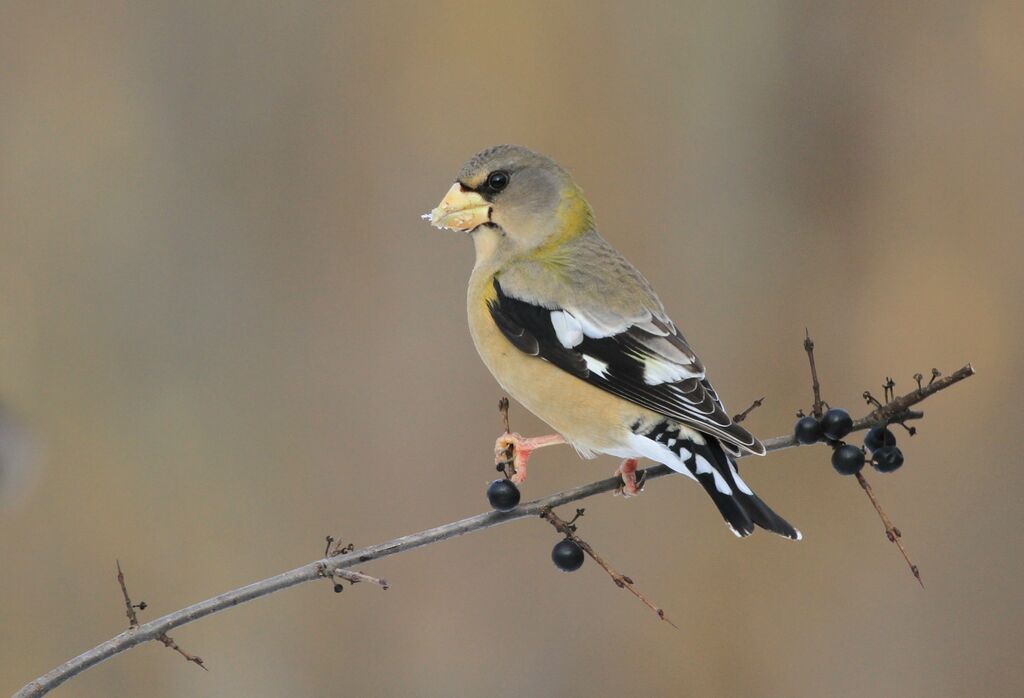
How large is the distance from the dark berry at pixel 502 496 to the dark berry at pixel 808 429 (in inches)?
11.8

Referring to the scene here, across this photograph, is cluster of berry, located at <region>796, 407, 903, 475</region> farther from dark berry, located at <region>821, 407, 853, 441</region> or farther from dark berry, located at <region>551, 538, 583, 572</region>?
dark berry, located at <region>551, 538, 583, 572</region>

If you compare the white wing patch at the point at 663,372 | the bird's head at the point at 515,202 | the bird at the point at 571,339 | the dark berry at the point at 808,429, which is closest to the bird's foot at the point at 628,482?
the bird at the point at 571,339

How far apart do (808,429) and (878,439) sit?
0.27 ft

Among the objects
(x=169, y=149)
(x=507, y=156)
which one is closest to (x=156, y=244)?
(x=169, y=149)

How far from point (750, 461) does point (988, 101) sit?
3.89 feet

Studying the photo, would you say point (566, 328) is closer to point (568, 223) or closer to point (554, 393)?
point (554, 393)

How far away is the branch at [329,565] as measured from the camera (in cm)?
102

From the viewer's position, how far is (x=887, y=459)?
121cm

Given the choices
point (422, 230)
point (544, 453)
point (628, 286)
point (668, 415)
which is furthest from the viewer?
point (422, 230)

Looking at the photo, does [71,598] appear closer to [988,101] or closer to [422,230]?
[422,230]

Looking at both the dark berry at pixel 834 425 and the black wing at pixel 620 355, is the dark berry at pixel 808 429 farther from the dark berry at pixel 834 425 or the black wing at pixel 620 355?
the black wing at pixel 620 355

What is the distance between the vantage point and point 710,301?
3029 millimetres

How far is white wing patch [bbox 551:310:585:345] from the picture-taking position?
4.63 ft

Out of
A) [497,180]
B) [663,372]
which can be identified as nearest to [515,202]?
[497,180]
